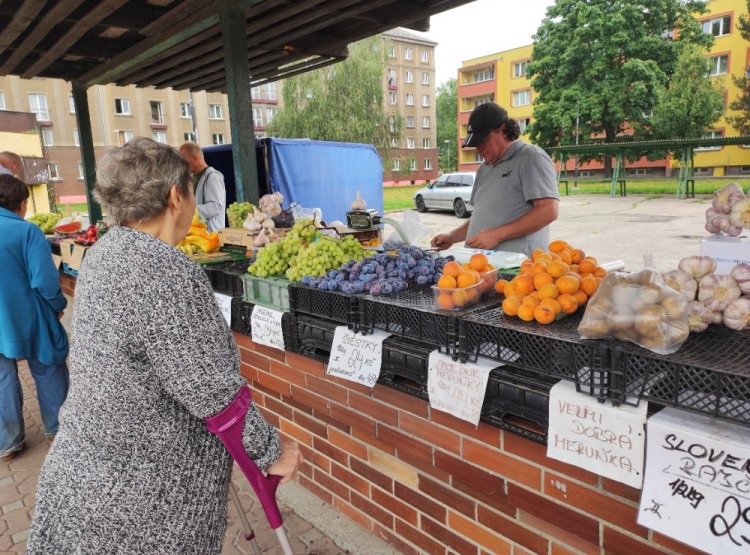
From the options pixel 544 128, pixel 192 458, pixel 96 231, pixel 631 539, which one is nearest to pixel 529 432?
pixel 631 539

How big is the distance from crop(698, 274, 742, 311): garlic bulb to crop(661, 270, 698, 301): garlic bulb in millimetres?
30

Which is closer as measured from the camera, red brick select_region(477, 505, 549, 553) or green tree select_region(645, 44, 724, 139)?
red brick select_region(477, 505, 549, 553)

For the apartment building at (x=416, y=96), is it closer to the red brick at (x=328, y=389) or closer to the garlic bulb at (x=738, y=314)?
the red brick at (x=328, y=389)

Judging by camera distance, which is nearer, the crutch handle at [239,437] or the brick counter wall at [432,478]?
the crutch handle at [239,437]

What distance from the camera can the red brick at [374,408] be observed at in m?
2.34

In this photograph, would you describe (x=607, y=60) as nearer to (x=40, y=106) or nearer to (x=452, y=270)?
(x=452, y=270)

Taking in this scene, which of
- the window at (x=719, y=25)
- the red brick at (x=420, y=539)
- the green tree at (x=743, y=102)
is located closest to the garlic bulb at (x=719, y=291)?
the red brick at (x=420, y=539)

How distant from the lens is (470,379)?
5.71 ft

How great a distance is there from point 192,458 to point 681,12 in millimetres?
42598

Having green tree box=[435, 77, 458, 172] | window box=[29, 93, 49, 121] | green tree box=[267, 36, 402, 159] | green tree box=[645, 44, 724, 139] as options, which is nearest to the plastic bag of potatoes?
green tree box=[267, 36, 402, 159]

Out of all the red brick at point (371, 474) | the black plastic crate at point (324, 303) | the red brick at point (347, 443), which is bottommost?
the red brick at point (371, 474)

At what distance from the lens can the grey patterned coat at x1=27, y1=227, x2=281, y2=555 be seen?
1358mm

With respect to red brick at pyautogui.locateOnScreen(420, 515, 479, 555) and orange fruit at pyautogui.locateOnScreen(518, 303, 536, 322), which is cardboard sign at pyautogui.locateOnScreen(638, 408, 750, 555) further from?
red brick at pyautogui.locateOnScreen(420, 515, 479, 555)

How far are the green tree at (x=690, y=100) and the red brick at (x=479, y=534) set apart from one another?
34.5m
